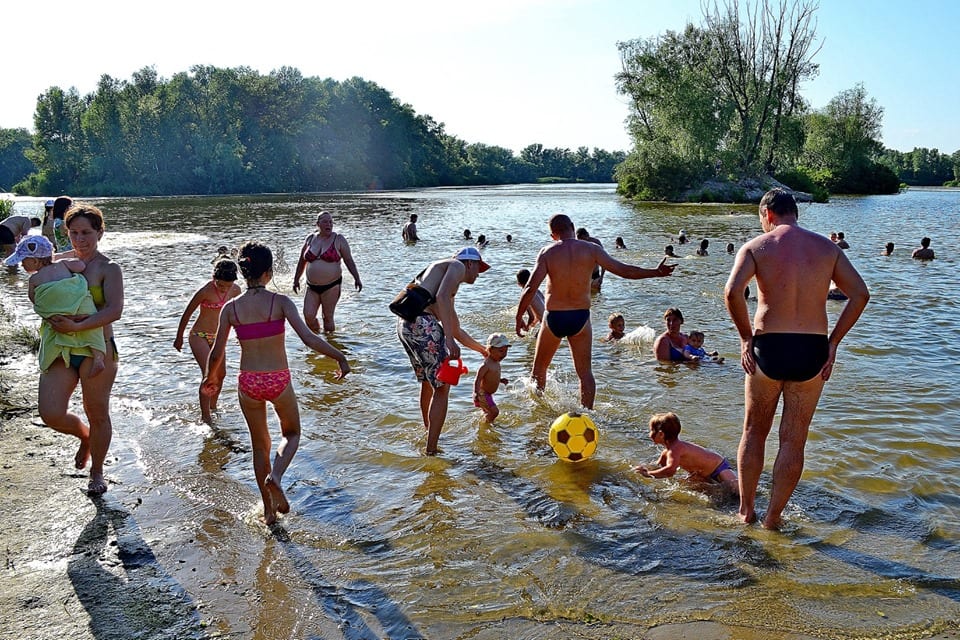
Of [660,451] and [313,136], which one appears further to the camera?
[313,136]

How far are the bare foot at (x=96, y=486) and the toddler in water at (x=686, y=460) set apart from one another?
14.2 ft

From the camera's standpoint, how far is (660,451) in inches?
262

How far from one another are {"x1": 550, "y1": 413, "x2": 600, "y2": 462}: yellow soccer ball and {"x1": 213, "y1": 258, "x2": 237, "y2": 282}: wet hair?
3.28m

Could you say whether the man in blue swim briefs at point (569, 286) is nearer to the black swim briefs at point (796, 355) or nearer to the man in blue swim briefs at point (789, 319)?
the man in blue swim briefs at point (789, 319)

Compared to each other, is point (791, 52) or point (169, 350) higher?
point (791, 52)

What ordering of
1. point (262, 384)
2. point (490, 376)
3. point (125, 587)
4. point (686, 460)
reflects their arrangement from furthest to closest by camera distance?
point (490, 376) < point (686, 460) < point (262, 384) < point (125, 587)

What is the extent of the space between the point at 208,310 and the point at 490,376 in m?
2.96

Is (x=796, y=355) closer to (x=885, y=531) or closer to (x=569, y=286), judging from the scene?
(x=885, y=531)

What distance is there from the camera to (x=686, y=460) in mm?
5922

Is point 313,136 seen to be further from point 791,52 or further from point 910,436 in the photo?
point 910,436

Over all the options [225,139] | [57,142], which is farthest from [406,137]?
[57,142]

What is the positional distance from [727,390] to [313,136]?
103762mm

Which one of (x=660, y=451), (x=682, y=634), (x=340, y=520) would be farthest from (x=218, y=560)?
(x=660, y=451)

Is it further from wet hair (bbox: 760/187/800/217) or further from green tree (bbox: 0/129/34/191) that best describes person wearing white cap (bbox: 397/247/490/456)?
green tree (bbox: 0/129/34/191)
